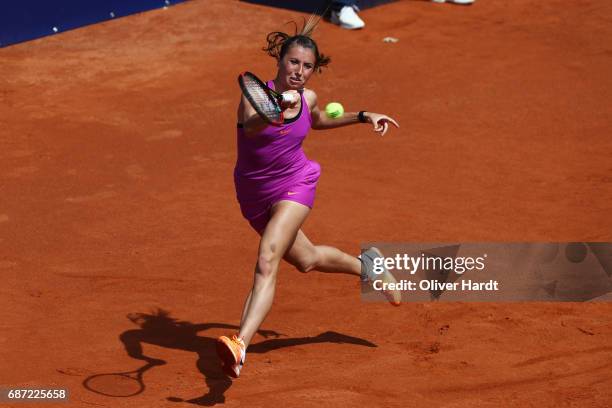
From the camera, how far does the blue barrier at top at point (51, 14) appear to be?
1333cm

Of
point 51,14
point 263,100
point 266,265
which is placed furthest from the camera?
point 51,14

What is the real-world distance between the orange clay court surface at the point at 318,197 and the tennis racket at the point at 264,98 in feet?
5.11

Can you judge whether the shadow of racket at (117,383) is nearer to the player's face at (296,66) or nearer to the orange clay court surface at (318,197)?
the orange clay court surface at (318,197)

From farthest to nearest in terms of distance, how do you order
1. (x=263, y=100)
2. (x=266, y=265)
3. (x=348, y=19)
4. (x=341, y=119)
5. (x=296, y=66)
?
(x=348, y=19)
(x=341, y=119)
(x=296, y=66)
(x=266, y=265)
(x=263, y=100)

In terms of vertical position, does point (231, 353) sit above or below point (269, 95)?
below

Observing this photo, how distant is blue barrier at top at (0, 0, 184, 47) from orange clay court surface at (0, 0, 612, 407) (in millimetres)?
144

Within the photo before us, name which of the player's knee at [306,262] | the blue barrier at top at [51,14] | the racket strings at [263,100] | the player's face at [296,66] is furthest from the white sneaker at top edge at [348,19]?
the racket strings at [263,100]

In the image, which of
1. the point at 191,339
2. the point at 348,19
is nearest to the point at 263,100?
the point at 191,339

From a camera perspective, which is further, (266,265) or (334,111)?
Result: (334,111)

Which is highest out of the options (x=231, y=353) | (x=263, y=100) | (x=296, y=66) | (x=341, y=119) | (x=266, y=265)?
(x=296, y=66)

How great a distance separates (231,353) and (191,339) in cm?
125

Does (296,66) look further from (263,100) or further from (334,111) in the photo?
(334,111)

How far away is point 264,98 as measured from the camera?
247 inches

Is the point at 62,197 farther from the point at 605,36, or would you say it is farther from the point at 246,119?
the point at 605,36
